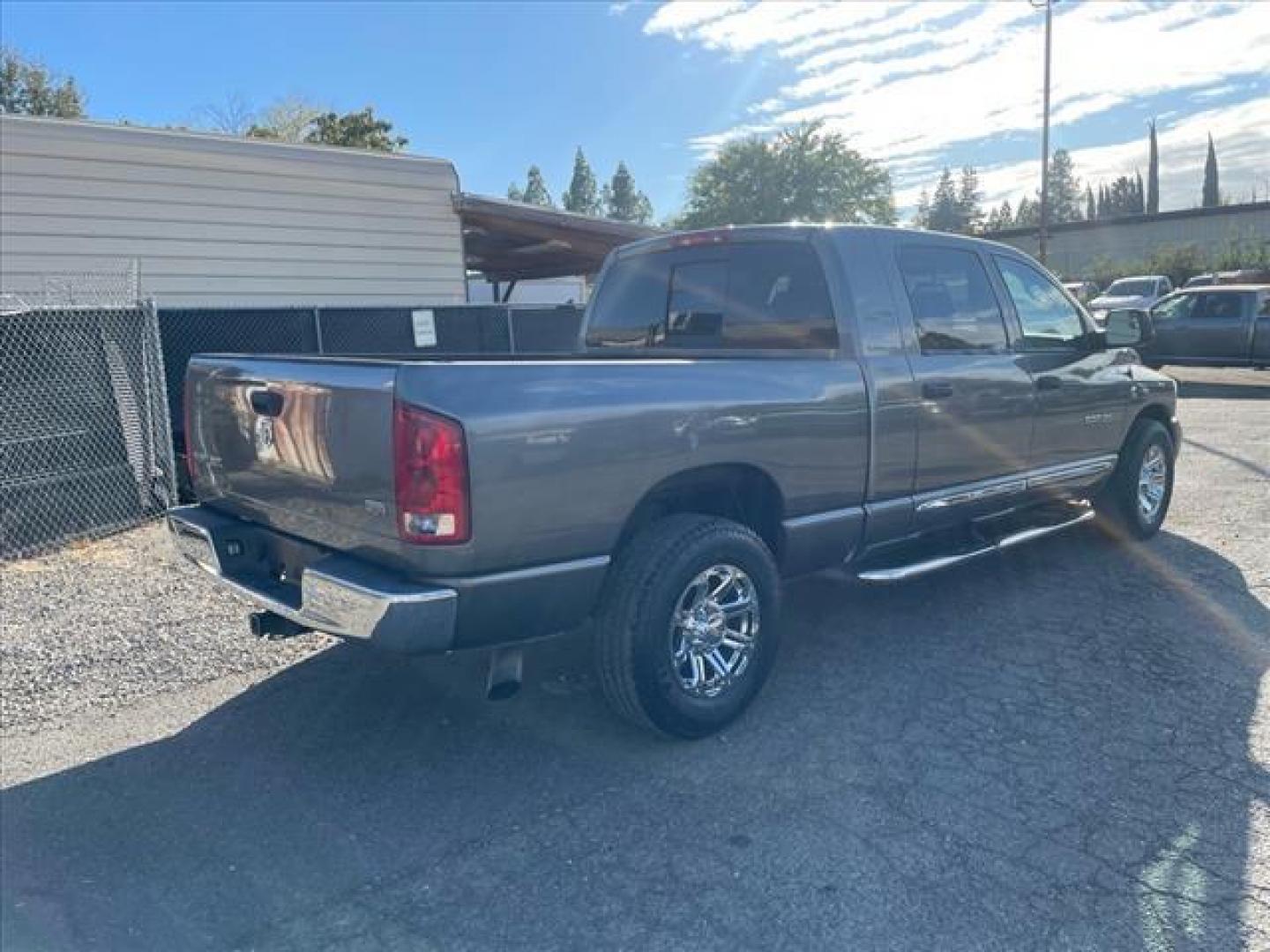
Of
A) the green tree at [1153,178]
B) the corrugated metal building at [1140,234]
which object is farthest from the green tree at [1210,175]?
the corrugated metal building at [1140,234]

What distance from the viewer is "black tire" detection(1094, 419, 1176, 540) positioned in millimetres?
5973

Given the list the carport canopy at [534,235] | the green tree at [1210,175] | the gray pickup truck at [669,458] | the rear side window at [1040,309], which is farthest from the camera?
the green tree at [1210,175]

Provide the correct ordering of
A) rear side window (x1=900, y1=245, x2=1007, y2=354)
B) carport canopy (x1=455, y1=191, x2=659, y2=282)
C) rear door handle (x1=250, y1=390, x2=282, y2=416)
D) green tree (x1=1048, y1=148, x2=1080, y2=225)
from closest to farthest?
1. rear door handle (x1=250, y1=390, x2=282, y2=416)
2. rear side window (x1=900, y1=245, x2=1007, y2=354)
3. carport canopy (x1=455, y1=191, x2=659, y2=282)
4. green tree (x1=1048, y1=148, x2=1080, y2=225)

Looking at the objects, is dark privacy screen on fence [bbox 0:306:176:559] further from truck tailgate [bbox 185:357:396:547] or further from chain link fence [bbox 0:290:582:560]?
truck tailgate [bbox 185:357:396:547]

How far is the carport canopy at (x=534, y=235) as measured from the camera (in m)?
11.2

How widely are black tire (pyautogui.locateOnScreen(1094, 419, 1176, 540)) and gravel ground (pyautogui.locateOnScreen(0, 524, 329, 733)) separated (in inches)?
201

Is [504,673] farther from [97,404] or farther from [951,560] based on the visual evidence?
[97,404]

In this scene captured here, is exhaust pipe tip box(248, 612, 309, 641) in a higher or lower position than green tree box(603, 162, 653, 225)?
lower

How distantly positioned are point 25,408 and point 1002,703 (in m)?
6.83

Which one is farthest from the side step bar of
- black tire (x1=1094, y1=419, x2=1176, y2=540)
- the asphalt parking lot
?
black tire (x1=1094, y1=419, x2=1176, y2=540)

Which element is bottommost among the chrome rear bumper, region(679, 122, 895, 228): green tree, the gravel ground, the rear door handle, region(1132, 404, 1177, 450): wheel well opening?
the gravel ground

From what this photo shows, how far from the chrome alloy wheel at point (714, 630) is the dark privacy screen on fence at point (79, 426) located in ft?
16.6

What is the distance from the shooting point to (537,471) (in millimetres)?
2877

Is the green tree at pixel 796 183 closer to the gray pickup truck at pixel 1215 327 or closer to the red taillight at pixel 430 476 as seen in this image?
the gray pickup truck at pixel 1215 327
